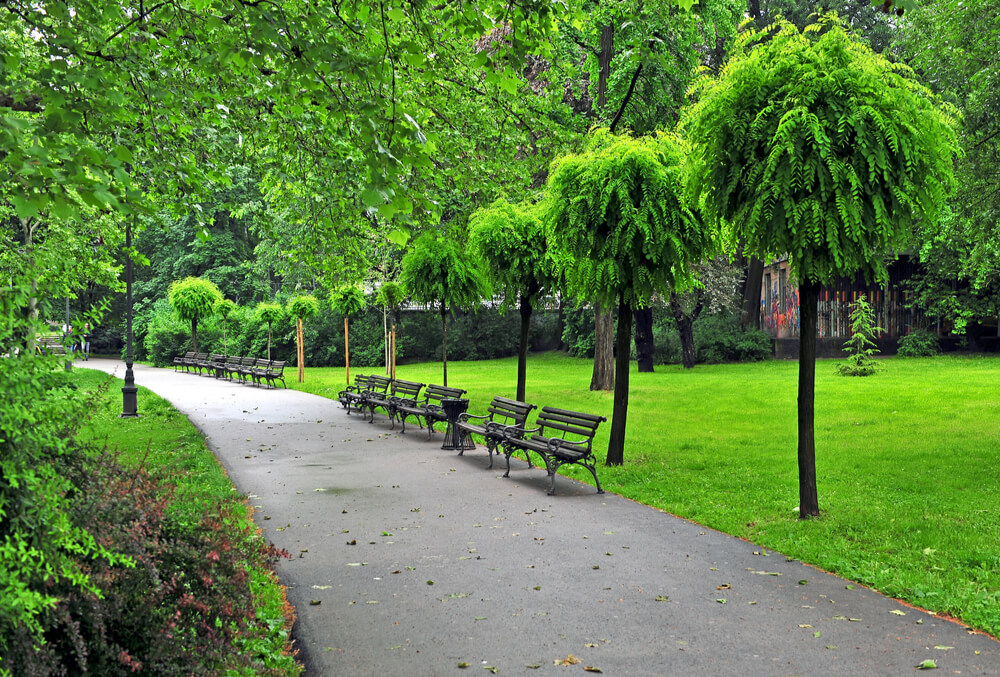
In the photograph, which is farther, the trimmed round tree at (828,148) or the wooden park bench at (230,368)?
the wooden park bench at (230,368)

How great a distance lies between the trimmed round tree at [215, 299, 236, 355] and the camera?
38875 mm

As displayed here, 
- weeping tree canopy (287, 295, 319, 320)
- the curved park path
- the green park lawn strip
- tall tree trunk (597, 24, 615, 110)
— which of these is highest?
tall tree trunk (597, 24, 615, 110)

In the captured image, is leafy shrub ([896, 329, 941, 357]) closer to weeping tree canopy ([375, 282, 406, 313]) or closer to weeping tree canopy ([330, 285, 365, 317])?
weeping tree canopy ([375, 282, 406, 313])

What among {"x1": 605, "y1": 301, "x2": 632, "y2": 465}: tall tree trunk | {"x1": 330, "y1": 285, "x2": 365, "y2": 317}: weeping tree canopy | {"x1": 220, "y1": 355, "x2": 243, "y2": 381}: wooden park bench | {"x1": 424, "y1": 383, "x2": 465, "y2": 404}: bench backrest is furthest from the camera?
{"x1": 220, "y1": 355, "x2": 243, "y2": 381}: wooden park bench

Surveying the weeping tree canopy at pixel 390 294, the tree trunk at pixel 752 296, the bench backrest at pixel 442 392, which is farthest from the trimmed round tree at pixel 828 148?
the tree trunk at pixel 752 296

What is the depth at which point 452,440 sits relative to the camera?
1427cm

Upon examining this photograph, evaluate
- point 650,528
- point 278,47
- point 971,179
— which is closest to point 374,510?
point 650,528

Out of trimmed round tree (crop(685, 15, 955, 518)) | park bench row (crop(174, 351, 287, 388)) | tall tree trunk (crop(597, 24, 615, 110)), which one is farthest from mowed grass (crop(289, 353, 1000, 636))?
park bench row (crop(174, 351, 287, 388))

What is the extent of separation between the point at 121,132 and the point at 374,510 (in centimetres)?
488

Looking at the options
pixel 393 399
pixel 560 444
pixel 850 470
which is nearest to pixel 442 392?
pixel 393 399

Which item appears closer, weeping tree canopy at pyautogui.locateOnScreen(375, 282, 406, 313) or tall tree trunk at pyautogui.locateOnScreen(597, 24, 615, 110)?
tall tree trunk at pyautogui.locateOnScreen(597, 24, 615, 110)

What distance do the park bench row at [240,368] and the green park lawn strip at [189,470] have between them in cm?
461

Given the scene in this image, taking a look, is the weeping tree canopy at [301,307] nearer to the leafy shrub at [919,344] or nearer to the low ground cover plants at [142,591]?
the leafy shrub at [919,344]

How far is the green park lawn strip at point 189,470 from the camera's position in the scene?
487cm
